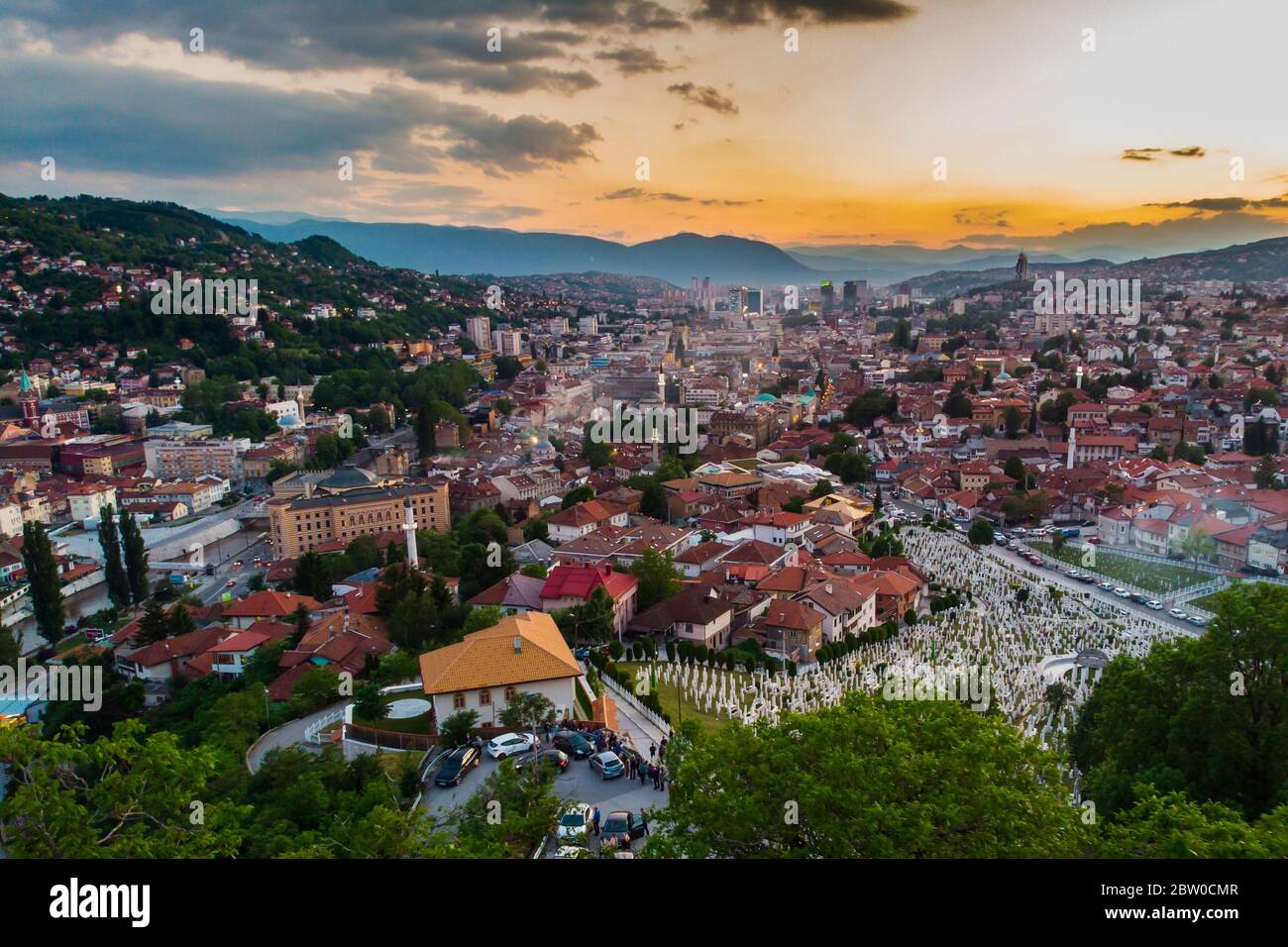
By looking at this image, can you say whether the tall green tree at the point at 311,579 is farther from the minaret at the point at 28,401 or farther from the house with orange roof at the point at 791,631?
the minaret at the point at 28,401

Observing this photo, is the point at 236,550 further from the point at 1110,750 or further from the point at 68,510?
the point at 1110,750

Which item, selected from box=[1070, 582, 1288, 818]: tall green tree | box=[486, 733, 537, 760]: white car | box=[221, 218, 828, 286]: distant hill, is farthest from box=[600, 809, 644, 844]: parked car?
box=[221, 218, 828, 286]: distant hill

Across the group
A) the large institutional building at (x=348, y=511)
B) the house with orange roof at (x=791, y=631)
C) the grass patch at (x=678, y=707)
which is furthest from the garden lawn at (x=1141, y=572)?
the large institutional building at (x=348, y=511)

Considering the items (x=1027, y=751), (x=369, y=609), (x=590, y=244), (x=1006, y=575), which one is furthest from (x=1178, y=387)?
(x=590, y=244)

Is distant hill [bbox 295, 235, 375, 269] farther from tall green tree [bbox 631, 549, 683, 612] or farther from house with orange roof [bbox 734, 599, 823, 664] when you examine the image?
house with orange roof [bbox 734, 599, 823, 664]

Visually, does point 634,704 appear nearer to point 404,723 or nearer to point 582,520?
point 404,723

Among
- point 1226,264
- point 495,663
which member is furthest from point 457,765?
point 1226,264
